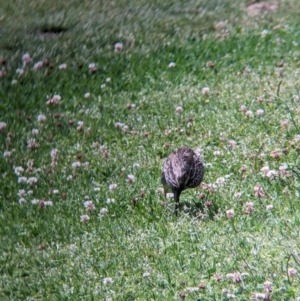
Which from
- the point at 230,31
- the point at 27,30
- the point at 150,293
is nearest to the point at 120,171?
the point at 150,293

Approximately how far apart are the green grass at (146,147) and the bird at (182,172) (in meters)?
0.21

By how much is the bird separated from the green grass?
21 centimetres

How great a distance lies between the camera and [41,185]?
9.28 m

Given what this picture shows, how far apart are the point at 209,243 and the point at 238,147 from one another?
2275 mm

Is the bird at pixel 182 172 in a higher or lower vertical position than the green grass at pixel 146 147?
higher

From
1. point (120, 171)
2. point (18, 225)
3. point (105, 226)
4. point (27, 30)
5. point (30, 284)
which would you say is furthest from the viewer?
point (27, 30)

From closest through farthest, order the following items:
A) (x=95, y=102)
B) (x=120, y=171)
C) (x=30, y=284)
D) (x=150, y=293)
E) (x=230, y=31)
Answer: (x=150, y=293), (x=30, y=284), (x=120, y=171), (x=95, y=102), (x=230, y=31)

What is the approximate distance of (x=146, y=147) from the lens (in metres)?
9.64

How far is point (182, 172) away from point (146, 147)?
2046 mm

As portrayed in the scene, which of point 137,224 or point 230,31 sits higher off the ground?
point 137,224

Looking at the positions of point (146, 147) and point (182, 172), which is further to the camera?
point (146, 147)

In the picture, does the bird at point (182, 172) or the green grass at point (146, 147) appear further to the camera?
the bird at point (182, 172)

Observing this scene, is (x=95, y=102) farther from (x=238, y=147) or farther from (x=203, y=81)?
(x=238, y=147)

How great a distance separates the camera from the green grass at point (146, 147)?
22.4 feet
